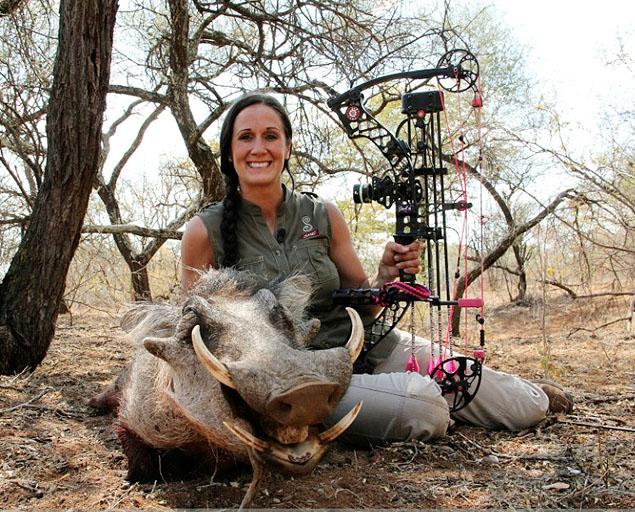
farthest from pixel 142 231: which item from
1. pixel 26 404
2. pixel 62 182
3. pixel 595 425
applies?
pixel 595 425

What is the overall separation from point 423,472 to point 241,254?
3.78ft

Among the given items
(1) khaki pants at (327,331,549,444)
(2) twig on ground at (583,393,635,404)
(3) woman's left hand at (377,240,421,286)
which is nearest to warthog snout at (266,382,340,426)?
(1) khaki pants at (327,331,549,444)

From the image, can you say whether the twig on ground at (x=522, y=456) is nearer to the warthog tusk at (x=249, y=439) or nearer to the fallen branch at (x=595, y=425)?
the fallen branch at (x=595, y=425)

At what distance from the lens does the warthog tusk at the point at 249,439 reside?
1545 mm

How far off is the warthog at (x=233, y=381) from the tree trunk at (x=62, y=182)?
4.82ft

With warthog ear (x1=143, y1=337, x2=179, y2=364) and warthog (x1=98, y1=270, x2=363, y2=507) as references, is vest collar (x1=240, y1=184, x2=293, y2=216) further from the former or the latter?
warthog ear (x1=143, y1=337, x2=179, y2=364)

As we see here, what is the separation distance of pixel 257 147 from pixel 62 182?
1.47 metres

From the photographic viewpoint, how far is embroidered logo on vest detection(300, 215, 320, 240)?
2.86 metres

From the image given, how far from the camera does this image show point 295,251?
2768 millimetres

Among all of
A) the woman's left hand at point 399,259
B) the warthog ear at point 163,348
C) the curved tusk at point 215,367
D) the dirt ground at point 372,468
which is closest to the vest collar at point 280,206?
the woman's left hand at point 399,259

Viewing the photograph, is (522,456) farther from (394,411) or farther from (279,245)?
(279,245)

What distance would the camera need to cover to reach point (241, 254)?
269cm

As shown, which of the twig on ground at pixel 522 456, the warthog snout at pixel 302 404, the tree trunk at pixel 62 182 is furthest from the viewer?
the tree trunk at pixel 62 182

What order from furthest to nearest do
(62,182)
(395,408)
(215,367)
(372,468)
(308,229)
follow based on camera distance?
(62,182) < (308,229) < (395,408) < (372,468) < (215,367)
